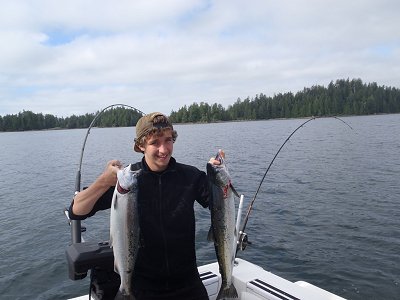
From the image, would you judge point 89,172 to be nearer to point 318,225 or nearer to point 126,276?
point 318,225

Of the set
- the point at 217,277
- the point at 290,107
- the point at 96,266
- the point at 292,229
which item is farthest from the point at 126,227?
the point at 290,107

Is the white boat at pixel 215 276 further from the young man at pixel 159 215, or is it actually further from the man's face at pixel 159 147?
the man's face at pixel 159 147

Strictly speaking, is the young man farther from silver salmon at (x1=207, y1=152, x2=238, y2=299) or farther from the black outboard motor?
the black outboard motor

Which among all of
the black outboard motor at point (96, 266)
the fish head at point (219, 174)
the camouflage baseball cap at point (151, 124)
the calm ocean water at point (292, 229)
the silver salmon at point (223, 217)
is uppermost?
the camouflage baseball cap at point (151, 124)

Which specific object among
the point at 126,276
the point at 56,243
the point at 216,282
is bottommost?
the point at 56,243

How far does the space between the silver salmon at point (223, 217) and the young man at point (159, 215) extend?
0.52ft

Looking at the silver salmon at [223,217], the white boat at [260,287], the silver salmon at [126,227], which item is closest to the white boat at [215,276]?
the white boat at [260,287]

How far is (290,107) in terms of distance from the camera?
15688 cm

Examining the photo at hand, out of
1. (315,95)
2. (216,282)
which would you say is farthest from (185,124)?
(216,282)

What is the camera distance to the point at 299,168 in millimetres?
27453

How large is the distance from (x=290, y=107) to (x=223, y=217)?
519 feet

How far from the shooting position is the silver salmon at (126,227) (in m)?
3.45

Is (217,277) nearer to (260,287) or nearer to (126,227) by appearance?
(260,287)

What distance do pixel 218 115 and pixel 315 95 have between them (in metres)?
42.7
